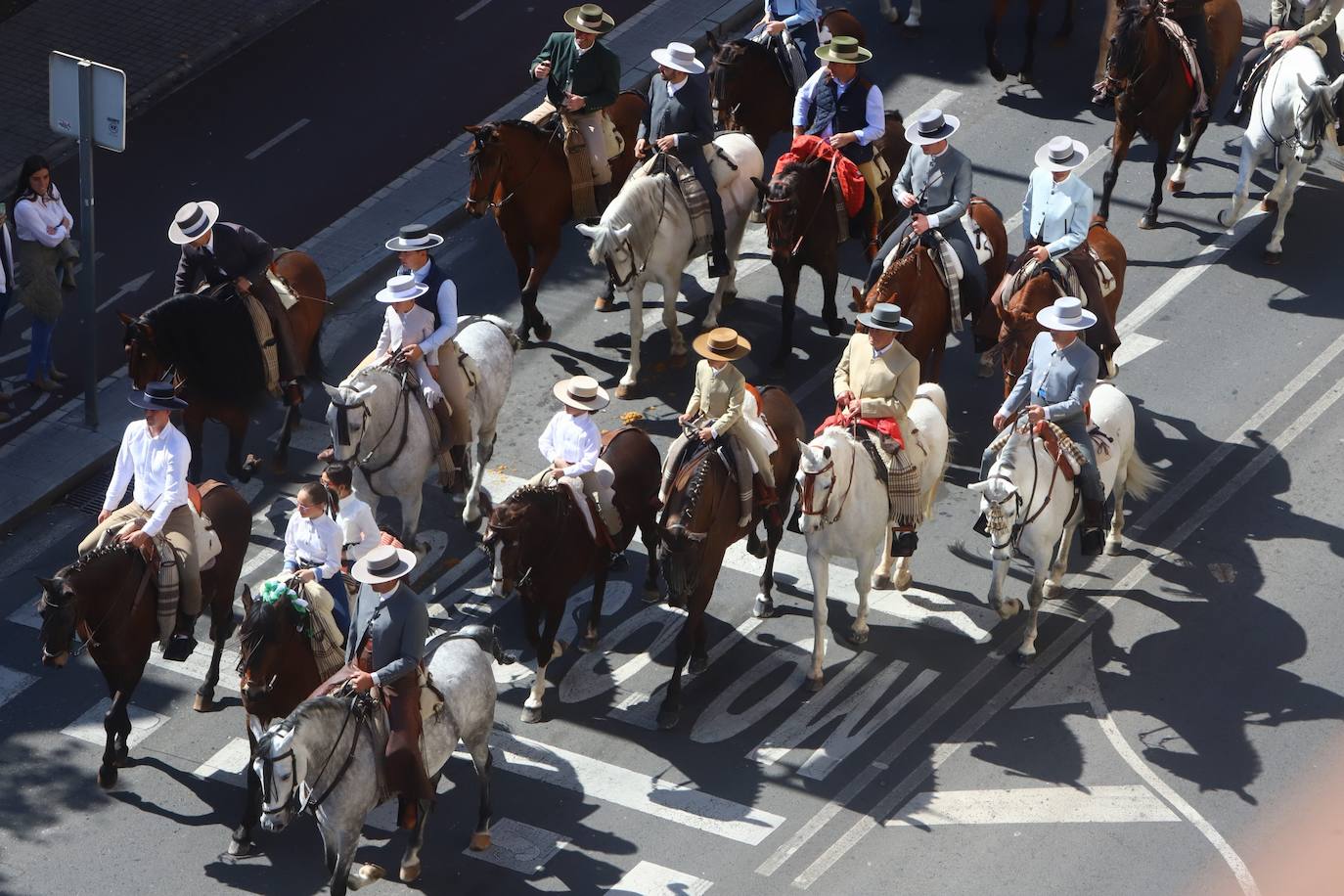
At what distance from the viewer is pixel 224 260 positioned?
837 inches

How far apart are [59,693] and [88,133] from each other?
6.12m

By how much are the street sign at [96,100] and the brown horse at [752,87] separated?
742cm

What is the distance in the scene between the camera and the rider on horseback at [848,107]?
22.9 meters

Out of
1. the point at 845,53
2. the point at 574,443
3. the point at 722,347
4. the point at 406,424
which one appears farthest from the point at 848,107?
the point at 406,424

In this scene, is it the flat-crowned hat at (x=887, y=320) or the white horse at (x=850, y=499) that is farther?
the flat-crowned hat at (x=887, y=320)

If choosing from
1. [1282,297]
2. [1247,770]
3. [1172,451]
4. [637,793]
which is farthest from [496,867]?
[1282,297]

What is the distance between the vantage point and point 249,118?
92.2 feet

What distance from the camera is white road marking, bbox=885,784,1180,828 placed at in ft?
58.3

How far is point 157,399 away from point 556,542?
149 inches

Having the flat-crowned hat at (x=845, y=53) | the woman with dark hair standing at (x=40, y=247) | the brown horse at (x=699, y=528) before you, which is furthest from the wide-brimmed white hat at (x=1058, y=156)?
the woman with dark hair standing at (x=40, y=247)

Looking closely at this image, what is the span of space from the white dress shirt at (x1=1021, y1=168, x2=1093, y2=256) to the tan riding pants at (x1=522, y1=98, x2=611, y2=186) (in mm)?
5127

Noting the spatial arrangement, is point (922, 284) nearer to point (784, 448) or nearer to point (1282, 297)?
point (784, 448)

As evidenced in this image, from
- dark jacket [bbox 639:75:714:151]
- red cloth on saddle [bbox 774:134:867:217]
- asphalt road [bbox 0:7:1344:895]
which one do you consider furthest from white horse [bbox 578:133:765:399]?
red cloth on saddle [bbox 774:134:867:217]

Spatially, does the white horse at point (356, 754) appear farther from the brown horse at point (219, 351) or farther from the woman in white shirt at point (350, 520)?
the brown horse at point (219, 351)
